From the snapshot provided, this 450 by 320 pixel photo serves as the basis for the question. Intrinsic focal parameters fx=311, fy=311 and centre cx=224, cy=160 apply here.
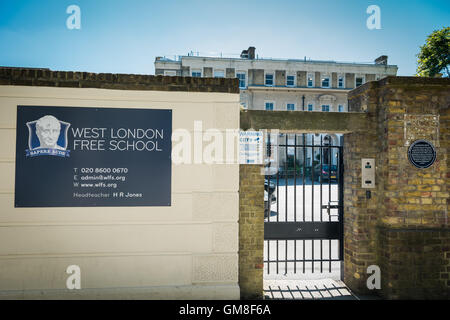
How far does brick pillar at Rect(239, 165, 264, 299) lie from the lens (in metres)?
4.53

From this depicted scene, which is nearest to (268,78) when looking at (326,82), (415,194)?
(326,82)

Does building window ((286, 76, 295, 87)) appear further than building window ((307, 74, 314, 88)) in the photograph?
No

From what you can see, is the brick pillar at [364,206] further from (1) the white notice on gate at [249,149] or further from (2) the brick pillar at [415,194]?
(1) the white notice on gate at [249,149]

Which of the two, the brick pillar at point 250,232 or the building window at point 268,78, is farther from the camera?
the building window at point 268,78

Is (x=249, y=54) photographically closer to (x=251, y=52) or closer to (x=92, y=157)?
(x=251, y=52)

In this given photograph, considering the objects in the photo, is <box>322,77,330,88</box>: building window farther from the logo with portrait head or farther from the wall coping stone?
the logo with portrait head

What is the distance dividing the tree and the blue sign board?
15637mm

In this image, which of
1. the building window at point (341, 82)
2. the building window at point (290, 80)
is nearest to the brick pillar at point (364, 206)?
the building window at point (290, 80)

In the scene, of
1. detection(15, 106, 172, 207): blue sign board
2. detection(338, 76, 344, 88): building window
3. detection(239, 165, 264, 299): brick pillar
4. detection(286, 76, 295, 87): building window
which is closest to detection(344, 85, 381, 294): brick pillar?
detection(239, 165, 264, 299): brick pillar

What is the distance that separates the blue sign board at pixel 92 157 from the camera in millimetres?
4230

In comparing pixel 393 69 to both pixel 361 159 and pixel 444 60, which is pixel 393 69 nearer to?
pixel 444 60

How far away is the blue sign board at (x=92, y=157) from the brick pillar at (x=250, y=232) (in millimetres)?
1085

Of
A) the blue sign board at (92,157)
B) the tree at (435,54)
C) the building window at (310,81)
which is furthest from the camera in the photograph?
the building window at (310,81)

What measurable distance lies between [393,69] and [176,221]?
40392 millimetres
